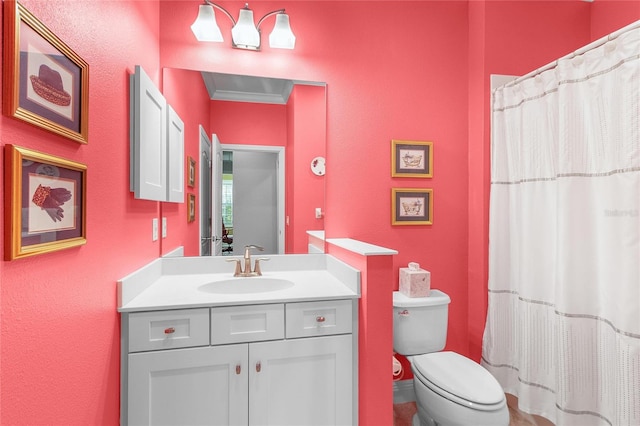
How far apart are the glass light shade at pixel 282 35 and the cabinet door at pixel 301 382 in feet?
5.43

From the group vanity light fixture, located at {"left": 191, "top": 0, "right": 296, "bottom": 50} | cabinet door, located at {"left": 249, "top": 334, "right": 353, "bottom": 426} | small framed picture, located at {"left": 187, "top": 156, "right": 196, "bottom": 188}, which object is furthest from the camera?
small framed picture, located at {"left": 187, "top": 156, "right": 196, "bottom": 188}

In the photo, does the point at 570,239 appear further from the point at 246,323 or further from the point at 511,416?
the point at 246,323

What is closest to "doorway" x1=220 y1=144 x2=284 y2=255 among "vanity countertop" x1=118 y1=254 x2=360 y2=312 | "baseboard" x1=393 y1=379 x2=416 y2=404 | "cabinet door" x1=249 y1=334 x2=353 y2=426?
"vanity countertop" x1=118 y1=254 x2=360 y2=312

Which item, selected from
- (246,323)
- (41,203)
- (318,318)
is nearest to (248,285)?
(246,323)

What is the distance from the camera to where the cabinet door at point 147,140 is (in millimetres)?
1429

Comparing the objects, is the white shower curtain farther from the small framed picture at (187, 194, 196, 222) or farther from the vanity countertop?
the small framed picture at (187, 194, 196, 222)

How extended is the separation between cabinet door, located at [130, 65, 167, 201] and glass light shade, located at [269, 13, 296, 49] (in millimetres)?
746

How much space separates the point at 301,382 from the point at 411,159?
152 centimetres

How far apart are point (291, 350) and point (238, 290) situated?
1.63ft

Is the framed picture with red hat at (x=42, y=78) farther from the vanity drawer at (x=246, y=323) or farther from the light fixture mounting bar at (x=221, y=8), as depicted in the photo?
the light fixture mounting bar at (x=221, y=8)

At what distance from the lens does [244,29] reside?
1918 millimetres

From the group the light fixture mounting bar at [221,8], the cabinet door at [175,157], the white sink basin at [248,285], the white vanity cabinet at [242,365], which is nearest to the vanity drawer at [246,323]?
the white vanity cabinet at [242,365]

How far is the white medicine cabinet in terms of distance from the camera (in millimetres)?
1431

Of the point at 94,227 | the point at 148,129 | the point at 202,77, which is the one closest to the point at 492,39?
the point at 202,77
